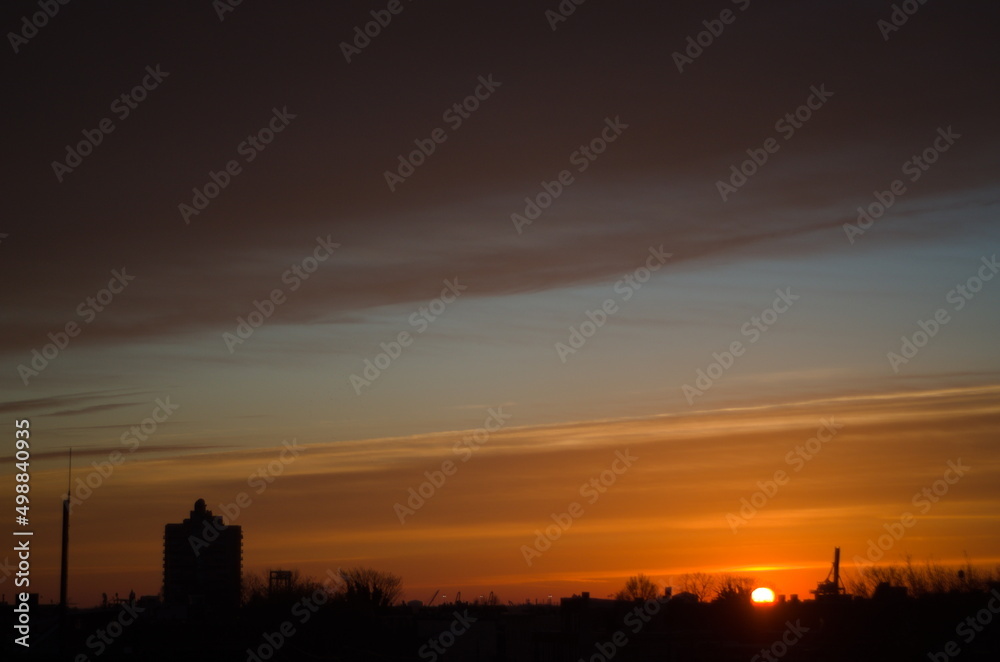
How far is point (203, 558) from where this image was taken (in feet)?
491

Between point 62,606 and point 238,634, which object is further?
point 238,634

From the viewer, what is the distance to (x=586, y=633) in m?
81.2

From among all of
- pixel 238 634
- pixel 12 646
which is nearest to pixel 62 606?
pixel 12 646

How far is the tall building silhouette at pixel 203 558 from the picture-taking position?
484ft

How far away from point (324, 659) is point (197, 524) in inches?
3049

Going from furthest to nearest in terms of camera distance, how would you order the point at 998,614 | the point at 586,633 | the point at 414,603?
the point at 414,603, the point at 586,633, the point at 998,614

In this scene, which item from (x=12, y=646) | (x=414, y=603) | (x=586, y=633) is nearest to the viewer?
(x=12, y=646)

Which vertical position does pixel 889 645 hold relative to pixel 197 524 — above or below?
below

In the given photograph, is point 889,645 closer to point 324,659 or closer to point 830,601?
point 830,601

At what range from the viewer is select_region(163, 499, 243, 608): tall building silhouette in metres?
148

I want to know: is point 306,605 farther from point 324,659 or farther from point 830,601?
point 830,601

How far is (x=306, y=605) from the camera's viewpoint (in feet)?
343

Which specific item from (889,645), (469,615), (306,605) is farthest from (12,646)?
(889,645)

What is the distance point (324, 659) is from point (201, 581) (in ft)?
242
